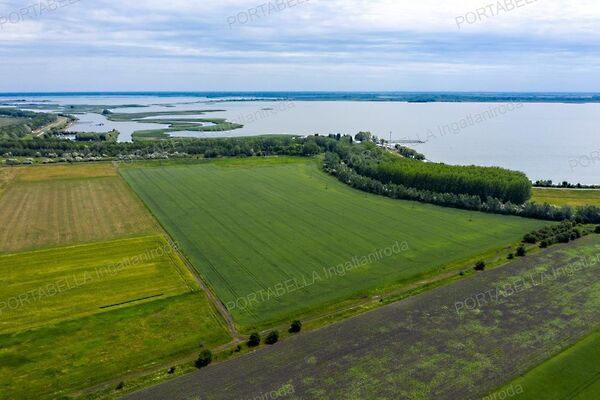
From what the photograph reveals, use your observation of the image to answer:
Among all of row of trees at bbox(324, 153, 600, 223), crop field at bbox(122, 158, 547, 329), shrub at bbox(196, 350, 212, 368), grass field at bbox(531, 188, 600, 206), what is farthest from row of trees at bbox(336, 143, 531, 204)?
shrub at bbox(196, 350, 212, 368)

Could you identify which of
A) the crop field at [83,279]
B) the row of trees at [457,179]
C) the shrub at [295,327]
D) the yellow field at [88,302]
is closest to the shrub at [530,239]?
the row of trees at [457,179]

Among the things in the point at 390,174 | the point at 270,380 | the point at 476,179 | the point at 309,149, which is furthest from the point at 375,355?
the point at 309,149

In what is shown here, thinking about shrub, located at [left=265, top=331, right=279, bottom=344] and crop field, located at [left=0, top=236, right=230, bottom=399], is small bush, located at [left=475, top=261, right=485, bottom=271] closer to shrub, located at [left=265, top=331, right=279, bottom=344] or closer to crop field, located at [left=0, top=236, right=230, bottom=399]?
shrub, located at [left=265, top=331, right=279, bottom=344]

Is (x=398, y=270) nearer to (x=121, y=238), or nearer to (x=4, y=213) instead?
(x=121, y=238)

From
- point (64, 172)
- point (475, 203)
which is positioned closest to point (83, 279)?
point (475, 203)

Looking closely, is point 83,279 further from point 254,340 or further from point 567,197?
point 567,197

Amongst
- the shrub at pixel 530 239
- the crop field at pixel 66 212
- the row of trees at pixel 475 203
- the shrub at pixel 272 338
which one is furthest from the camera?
the row of trees at pixel 475 203

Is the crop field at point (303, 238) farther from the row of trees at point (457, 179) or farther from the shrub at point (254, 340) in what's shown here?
the row of trees at point (457, 179)
